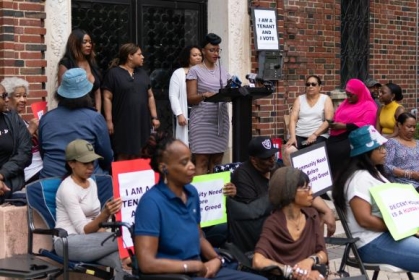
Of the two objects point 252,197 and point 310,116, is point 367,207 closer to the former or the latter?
point 252,197

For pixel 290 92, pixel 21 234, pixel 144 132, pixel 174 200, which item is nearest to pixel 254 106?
pixel 290 92

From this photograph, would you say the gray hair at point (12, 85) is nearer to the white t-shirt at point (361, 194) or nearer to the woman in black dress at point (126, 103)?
the woman in black dress at point (126, 103)

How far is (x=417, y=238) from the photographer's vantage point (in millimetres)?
6258

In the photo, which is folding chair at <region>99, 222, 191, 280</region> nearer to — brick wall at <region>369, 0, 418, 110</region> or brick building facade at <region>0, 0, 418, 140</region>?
brick building facade at <region>0, 0, 418, 140</region>

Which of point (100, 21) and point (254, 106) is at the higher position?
point (100, 21)

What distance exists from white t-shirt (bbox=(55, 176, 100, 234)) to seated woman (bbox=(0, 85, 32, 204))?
0.62 meters

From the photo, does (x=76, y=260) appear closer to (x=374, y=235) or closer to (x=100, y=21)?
(x=374, y=235)

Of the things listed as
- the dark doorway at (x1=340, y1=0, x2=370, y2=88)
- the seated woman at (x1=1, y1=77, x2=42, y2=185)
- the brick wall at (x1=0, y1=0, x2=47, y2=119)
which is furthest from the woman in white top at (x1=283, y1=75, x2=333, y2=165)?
the seated woman at (x1=1, y1=77, x2=42, y2=185)

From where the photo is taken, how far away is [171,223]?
4945 millimetres

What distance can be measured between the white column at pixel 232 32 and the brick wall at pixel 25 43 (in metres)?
2.71

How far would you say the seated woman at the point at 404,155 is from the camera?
8133 mm

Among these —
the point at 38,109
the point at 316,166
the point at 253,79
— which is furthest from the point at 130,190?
the point at 253,79

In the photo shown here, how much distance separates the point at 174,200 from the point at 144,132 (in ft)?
12.8

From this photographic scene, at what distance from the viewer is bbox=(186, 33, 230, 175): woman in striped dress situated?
888cm
